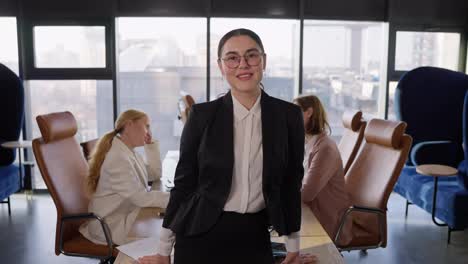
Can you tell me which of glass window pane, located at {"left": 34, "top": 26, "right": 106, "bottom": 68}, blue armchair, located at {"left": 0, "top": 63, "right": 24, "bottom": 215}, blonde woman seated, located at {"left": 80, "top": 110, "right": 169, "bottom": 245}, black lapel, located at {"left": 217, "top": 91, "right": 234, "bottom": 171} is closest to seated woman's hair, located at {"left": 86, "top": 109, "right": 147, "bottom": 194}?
blonde woman seated, located at {"left": 80, "top": 110, "right": 169, "bottom": 245}

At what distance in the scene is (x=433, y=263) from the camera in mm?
3420

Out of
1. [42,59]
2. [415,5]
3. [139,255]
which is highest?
[415,5]

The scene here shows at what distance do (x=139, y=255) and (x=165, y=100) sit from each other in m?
3.90

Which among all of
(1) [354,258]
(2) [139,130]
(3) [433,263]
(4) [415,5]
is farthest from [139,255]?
(4) [415,5]

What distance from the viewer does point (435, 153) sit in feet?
15.3

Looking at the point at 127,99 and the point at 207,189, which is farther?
the point at 127,99

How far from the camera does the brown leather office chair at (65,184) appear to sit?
2.41m

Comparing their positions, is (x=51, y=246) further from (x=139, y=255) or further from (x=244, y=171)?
(x=244, y=171)

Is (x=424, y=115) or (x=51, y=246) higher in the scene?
(x=424, y=115)

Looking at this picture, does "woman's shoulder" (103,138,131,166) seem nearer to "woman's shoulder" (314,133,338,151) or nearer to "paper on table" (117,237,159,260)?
"paper on table" (117,237,159,260)

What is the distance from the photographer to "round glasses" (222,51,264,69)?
1269 millimetres

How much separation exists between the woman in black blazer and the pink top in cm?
122

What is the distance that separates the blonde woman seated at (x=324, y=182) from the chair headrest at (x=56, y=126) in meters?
1.47

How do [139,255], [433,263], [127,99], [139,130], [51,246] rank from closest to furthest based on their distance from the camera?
[139,255]
[139,130]
[433,263]
[51,246]
[127,99]
